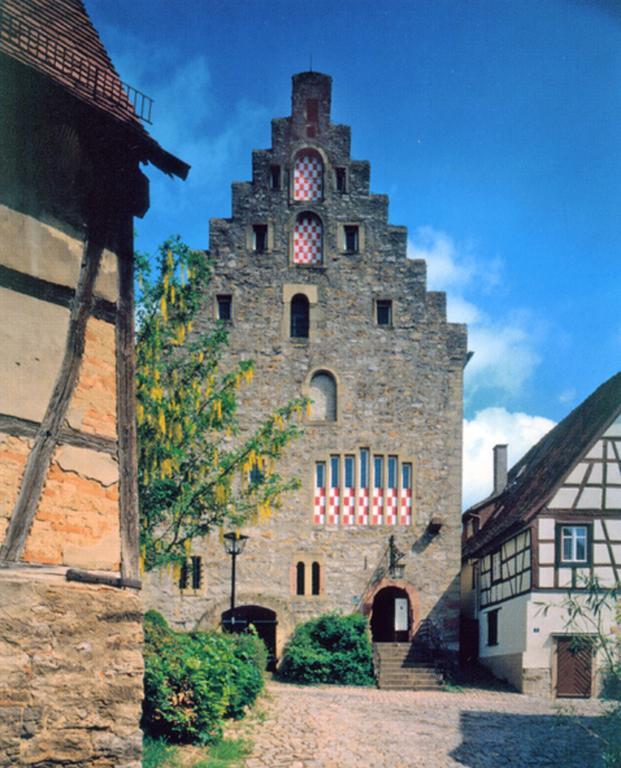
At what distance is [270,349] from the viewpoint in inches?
985

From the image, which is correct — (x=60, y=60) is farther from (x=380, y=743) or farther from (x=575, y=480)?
(x=575, y=480)

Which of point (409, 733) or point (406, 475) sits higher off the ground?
point (406, 475)

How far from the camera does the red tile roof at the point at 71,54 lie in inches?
278

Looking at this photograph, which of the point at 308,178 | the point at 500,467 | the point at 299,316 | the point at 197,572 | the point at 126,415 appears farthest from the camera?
the point at 500,467

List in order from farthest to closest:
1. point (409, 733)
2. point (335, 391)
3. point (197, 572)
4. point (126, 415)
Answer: point (335, 391)
point (197, 572)
point (409, 733)
point (126, 415)

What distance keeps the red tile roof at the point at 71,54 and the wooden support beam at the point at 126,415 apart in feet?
2.99

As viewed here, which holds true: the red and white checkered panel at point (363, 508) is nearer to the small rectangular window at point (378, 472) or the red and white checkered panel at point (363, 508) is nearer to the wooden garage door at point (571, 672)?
the small rectangular window at point (378, 472)

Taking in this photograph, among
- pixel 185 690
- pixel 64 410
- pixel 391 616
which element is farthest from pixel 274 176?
pixel 64 410

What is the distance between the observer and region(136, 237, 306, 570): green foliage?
49.0 feet

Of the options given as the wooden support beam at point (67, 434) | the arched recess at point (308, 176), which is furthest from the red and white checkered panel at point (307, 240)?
the wooden support beam at point (67, 434)

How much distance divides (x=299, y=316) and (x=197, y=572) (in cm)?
756

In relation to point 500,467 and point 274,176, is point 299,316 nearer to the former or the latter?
point 274,176

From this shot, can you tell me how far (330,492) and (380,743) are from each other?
39.7ft

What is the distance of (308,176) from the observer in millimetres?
26047
